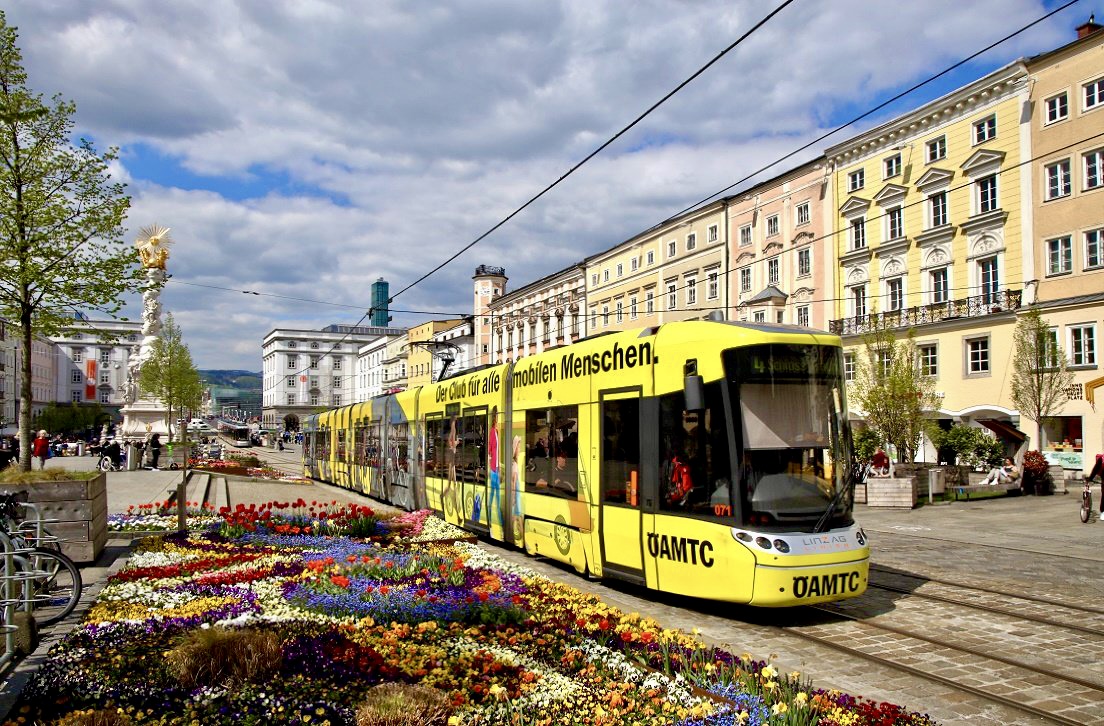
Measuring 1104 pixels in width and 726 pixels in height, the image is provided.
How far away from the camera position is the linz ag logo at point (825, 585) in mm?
8961

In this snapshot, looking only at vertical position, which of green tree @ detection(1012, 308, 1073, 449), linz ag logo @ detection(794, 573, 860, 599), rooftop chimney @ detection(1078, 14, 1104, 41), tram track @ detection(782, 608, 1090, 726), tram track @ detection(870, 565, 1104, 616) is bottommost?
tram track @ detection(870, 565, 1104, 616)

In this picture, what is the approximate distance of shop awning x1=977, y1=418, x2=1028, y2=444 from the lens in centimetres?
3422

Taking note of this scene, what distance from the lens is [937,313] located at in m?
37.3

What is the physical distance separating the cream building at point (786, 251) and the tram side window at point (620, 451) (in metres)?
32.8

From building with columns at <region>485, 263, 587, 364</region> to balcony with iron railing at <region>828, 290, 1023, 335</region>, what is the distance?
24646 millimetres

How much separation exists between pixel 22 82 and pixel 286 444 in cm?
8990

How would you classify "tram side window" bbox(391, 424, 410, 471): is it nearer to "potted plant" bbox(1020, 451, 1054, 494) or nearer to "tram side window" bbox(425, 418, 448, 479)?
"tram side window" bbox(425, 418, 448, 479)

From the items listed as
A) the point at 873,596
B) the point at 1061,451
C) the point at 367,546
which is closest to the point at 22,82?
the point at 367,546

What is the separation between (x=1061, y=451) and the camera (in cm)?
3152

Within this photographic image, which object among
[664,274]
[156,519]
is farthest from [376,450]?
[664,274]

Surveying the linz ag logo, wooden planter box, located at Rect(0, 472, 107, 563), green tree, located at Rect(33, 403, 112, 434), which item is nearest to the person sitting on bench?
the linz ag logo

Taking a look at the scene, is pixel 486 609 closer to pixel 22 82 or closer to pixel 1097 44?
pixel 22 82

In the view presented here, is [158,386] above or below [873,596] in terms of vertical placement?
above

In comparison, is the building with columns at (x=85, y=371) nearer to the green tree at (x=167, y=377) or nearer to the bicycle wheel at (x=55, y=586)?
the green tree at (x=167, y=377)
